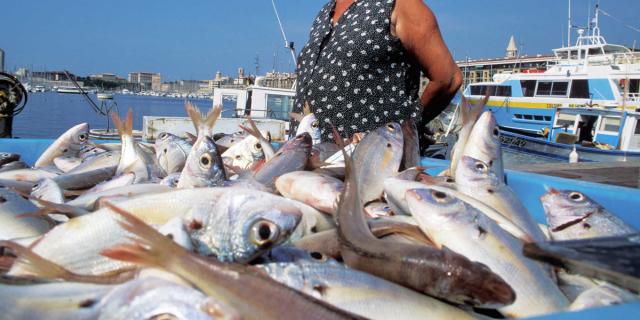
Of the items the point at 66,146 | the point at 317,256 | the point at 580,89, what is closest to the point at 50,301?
the point at 317,256

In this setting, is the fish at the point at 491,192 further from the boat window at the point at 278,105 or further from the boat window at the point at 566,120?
the boat window at the point at 566,120

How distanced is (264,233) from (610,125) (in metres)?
18.1

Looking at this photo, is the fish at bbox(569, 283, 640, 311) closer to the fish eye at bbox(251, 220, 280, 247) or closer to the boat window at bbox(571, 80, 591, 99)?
the fish eye at bbox(251, 220, 280, 247)

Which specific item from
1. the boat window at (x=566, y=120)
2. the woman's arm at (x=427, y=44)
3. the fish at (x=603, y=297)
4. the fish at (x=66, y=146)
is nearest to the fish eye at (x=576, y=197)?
the fish at (x=603, y=297)

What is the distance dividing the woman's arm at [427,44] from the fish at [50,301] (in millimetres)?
2489

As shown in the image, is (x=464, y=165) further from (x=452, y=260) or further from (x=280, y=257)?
(x=280, y=257)

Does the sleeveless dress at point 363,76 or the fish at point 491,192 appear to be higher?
the sleeveless dress at point 363,76

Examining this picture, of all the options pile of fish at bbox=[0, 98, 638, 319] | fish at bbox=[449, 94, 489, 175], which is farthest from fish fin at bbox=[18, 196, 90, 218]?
fish at bbox=[449, 94, 489, 175]

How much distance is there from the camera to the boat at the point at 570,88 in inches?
761

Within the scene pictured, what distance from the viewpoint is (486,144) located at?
263 centimetres

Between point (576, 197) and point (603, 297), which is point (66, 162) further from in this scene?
point (603, 297)

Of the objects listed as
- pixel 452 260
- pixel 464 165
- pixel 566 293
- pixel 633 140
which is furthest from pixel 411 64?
pixel 633 140

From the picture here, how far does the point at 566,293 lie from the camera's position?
1.72 metres

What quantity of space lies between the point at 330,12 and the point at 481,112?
1445 millimetres
